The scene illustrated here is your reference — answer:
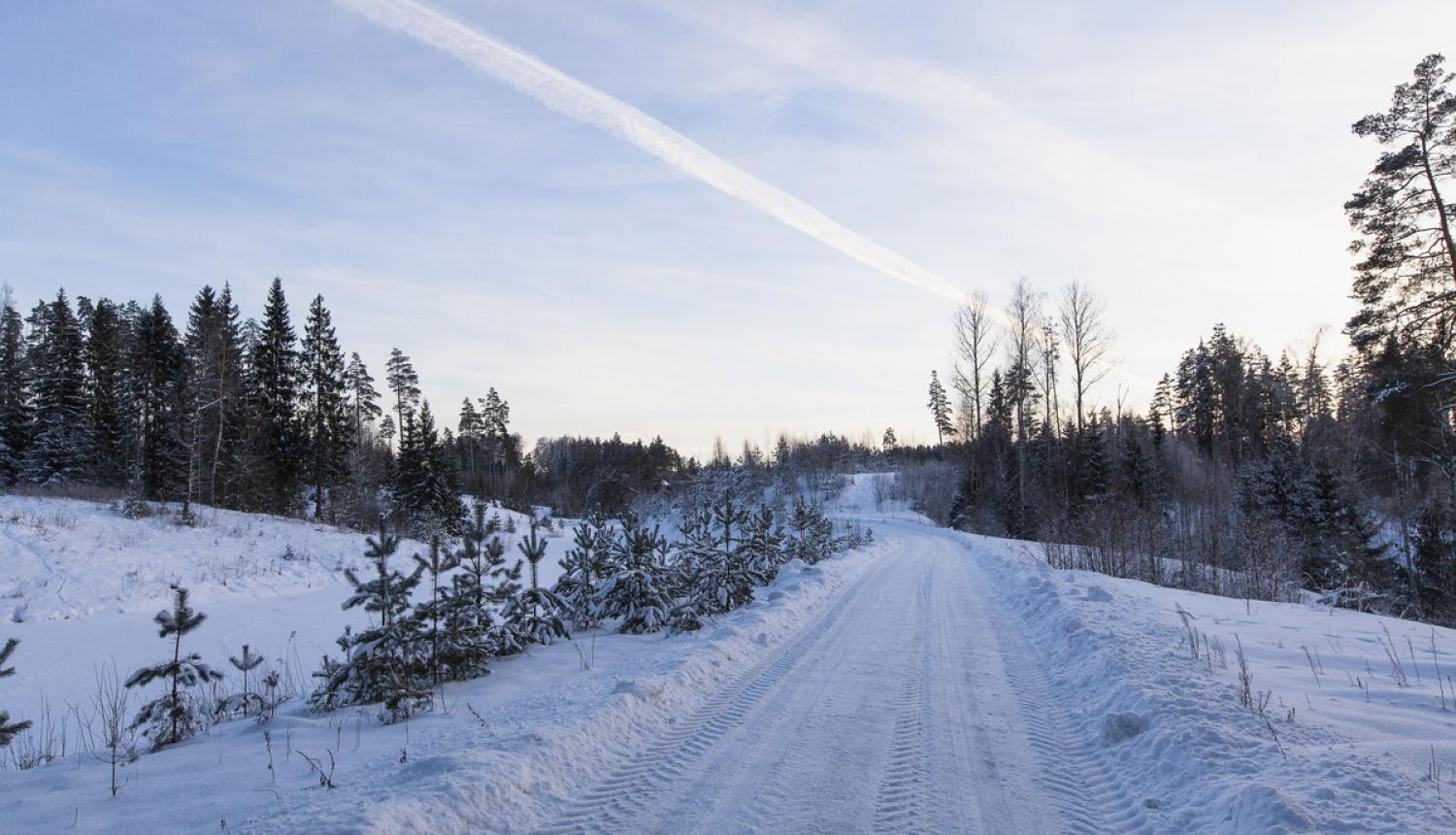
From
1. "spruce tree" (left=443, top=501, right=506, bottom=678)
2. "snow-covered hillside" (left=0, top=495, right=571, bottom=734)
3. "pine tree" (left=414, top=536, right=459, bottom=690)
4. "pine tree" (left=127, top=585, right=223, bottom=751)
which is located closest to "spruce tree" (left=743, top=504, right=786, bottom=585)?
"spruce tree" (left=443, top=501, right=506, bottom=678)

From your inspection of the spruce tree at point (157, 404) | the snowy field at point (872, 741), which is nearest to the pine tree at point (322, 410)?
the spruce tree at point (157, 404)

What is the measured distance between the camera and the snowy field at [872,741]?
12.2 feet

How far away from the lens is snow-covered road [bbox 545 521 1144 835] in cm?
377

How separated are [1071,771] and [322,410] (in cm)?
4257

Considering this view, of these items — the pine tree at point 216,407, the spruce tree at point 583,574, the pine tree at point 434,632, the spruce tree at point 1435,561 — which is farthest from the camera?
the pine tree at point 216,407

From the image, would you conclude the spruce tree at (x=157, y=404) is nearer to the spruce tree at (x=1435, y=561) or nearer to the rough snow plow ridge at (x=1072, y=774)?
the rough snow plow ridge at (x=1072, y=774)

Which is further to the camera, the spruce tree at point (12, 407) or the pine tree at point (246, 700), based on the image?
the spruce tree at point (12, 407)

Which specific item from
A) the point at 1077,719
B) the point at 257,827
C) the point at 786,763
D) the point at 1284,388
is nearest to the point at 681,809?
the point at 786,763

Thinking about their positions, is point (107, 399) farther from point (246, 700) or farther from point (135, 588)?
point (246, 700)

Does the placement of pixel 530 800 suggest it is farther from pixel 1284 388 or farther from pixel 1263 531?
pixel 1284 388

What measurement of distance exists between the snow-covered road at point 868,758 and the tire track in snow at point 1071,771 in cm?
1

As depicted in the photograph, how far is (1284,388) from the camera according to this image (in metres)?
48.6

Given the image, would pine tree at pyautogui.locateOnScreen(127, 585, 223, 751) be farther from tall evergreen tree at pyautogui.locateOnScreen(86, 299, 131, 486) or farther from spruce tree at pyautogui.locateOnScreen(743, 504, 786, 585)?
tall evergreen tree at pyautogui.locateOnScreen(86, 299, 131, 486)

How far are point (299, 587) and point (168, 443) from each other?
2050cm
